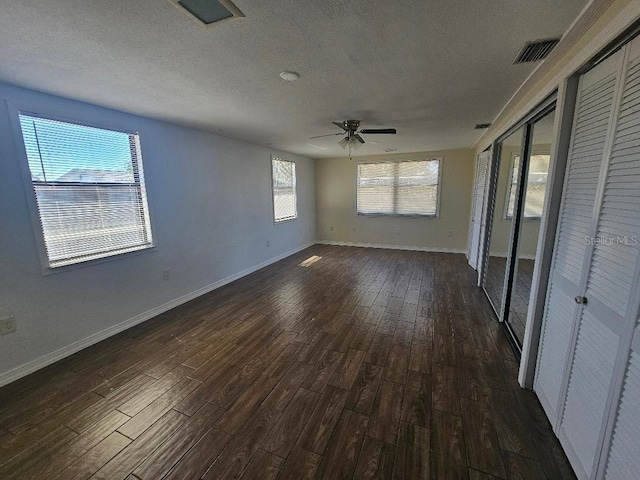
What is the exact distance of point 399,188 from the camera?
634 cm

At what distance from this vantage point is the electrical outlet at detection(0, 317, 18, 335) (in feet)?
6.67

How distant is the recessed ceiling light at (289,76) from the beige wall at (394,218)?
15.2 ft

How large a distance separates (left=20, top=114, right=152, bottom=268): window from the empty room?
0.8 inches

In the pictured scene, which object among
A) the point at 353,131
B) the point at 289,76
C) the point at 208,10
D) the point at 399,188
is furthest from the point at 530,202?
the point at 399,188

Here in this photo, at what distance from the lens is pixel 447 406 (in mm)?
1776

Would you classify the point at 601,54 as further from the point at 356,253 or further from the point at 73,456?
the point at 356,253

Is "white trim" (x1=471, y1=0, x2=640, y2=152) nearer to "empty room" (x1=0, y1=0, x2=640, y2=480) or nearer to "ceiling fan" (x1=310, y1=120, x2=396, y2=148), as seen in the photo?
"empty room" (x1=0, y1=0, x2=640, y2=480)

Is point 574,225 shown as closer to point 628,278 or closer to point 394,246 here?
point 628,278

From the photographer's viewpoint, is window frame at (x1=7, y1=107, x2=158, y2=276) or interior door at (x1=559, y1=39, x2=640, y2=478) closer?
interior door at (x1=559, y1=39, x2=640, y2=478)

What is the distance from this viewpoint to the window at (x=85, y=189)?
2234mm

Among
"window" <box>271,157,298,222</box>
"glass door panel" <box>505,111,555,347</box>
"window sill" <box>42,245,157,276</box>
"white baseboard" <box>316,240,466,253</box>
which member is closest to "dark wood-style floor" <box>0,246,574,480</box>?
"glass door panel" <box>505,111,555,347</box>

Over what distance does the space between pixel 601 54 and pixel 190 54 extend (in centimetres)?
223

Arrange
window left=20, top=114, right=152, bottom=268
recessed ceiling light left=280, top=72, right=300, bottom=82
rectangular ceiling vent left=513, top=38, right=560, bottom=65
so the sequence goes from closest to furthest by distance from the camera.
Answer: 1. rectangular ceiling vent left=513, top=38, right=560, bottom=65
2. recessed ceiling light left=280, top=72, right=300, bottom=82
3. window left=20, top=114, right=152, bottom=268

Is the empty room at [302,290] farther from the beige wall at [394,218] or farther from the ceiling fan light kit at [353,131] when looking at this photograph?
the beige wall at [394,218]
